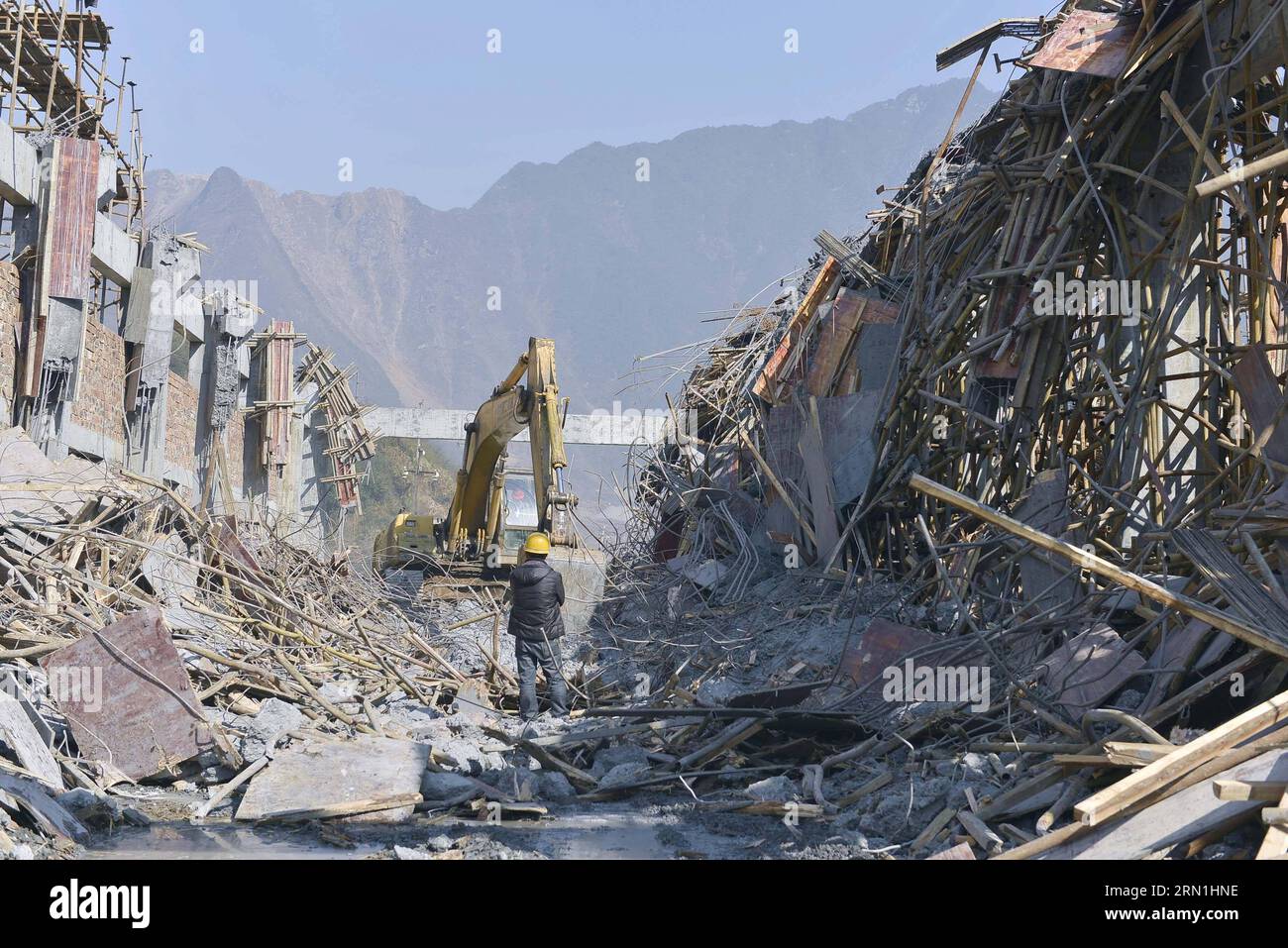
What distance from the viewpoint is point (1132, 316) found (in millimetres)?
8086

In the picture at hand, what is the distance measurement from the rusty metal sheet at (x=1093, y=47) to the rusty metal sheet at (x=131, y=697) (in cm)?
734

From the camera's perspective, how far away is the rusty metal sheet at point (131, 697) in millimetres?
7172

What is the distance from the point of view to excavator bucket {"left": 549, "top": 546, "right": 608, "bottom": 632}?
44.4 feet

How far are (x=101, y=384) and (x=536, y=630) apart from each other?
9.51 meters

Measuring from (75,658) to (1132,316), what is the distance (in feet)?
24.2

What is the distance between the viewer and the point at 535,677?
998 centimetres

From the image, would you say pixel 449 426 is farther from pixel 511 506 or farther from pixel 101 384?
pixel 101 384

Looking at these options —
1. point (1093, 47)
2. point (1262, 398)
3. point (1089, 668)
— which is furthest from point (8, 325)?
point (1262, 398)

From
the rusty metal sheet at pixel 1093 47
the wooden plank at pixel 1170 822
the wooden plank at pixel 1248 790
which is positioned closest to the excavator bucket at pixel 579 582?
the rusty metal sheet at pixel 1093 47

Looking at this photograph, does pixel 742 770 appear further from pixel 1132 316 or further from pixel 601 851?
pixel 1132 316

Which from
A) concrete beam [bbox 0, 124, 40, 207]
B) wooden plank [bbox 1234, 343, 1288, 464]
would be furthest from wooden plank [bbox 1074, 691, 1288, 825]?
concrete beam [bbox 0, 124, 40, 207]

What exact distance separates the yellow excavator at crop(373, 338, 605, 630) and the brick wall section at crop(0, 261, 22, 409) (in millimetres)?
5292

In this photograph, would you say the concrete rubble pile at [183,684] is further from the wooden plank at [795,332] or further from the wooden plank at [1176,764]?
the wooden plank at [795,332]
